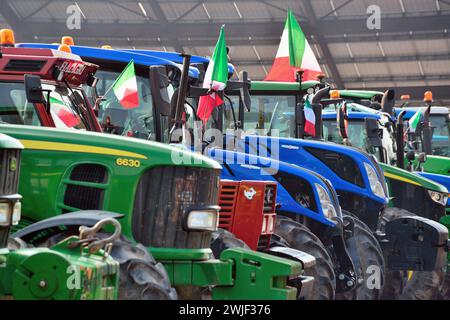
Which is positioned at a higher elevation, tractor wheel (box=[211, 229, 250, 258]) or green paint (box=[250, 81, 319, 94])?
green paint (box=[250, 81, 319, 94])

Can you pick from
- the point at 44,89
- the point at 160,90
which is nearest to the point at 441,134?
the point at 160,90

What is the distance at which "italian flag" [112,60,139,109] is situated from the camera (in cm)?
1058

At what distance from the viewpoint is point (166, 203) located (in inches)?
315

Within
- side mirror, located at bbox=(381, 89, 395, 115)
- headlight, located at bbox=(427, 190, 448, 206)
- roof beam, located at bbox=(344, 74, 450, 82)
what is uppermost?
roof beam, located at bbox=(344, 74, 450, 82)

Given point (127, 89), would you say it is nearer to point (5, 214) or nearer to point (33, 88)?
point (33, 88)

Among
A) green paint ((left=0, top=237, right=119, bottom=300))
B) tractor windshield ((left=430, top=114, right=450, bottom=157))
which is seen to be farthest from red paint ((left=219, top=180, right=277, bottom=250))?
tractor windshield ((left=430, top=114, right=450, bottom=157))

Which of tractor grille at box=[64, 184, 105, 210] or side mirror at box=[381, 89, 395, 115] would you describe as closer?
tractor grille at box=[64, 184, 105, 210]

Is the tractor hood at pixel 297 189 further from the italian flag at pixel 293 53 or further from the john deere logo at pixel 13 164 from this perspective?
the john deere logo at pixel 13 164

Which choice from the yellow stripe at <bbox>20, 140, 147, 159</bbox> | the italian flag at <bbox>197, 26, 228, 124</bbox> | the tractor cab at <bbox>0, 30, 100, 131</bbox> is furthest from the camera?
the italian flag at <bbox>197, 26, 228, 124</bbox>

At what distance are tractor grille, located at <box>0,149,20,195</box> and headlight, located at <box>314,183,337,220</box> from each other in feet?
17.8

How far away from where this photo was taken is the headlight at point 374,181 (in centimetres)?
1357

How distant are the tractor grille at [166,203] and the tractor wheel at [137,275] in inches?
26.4

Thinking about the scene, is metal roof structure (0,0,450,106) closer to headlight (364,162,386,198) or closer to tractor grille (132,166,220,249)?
headlight (364,162,386,198)
